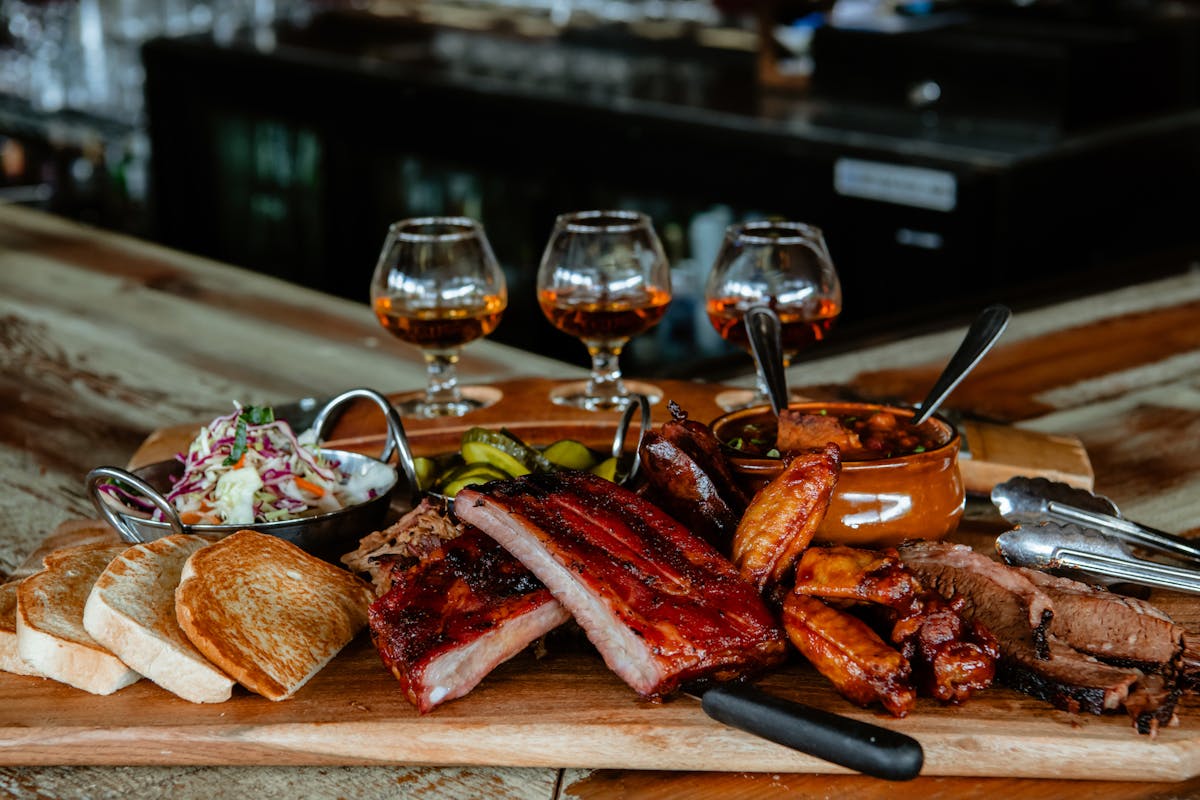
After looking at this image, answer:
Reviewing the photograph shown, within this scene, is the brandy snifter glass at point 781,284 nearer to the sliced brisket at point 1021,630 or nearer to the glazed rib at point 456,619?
the sliced brisket at point 1021,630

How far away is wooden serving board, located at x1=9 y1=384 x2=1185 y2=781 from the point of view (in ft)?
4.13

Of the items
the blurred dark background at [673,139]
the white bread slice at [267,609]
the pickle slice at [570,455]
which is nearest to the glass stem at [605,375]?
the pickle slice at [570,455]

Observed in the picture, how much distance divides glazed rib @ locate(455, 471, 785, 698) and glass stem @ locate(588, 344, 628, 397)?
718 millimetres

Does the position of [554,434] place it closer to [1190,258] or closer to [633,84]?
[1190,258]

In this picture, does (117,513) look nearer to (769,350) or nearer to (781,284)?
(769,350)

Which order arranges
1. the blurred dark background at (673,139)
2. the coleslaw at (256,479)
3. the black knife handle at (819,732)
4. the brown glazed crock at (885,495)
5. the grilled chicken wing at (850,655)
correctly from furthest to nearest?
the blurred dark background at (673,139) → the coleslaw at (256,479) → the brown glazed crock at (885,495) → the grilled chicken wing at (850,655) → the black knife handle at (819,732)

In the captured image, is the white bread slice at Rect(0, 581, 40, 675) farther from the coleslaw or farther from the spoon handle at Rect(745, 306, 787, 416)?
the spoon handle at Rect(745, 306, 787, 416)

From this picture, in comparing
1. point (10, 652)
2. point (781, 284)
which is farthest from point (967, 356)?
point (10, 652)

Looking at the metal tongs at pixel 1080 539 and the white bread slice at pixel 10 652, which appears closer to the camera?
the white bread slice at pixel 10 652

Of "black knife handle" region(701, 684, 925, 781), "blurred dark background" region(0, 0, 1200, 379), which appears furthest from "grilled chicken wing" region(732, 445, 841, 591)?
"blurred dark background" region(0, 0, 1200, 379)

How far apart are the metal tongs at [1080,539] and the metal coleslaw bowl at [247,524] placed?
764 millimetres

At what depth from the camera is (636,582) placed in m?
1.35

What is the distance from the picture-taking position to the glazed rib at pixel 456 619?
4.33ft

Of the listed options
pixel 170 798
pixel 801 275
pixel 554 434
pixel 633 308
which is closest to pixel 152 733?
pixel 170 798
